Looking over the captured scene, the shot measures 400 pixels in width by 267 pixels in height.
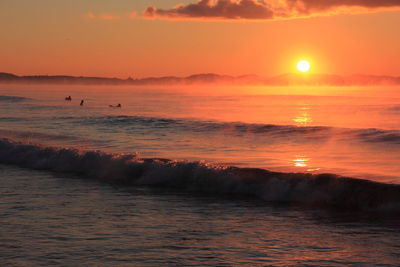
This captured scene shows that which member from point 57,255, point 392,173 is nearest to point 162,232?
point 57,255

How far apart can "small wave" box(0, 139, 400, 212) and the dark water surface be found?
1064 millimetres

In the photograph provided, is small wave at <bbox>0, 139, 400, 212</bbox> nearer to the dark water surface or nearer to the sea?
the sea

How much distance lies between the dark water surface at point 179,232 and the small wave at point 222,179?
1064 mm

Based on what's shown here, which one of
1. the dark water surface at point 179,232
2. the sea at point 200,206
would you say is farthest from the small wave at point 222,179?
the dark water surface at point 179,232

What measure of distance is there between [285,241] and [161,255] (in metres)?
2.85

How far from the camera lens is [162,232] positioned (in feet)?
44.6

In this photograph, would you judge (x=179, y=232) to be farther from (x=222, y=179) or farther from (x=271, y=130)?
(x=271, y=130)

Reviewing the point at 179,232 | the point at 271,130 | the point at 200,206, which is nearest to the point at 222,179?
the point at 200,206

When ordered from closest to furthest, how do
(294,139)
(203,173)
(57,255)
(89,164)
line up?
(57,255) < (203,173) < (89,164) < (294,139)

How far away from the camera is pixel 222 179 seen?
20.3m

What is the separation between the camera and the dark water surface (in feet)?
37.7

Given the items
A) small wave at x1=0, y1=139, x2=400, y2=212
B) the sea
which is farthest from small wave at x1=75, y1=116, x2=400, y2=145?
small wave at x1=0, y1=139, x2=400, y2=212

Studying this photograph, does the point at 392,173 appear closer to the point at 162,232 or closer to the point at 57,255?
the point at 162,232

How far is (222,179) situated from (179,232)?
687 cm
